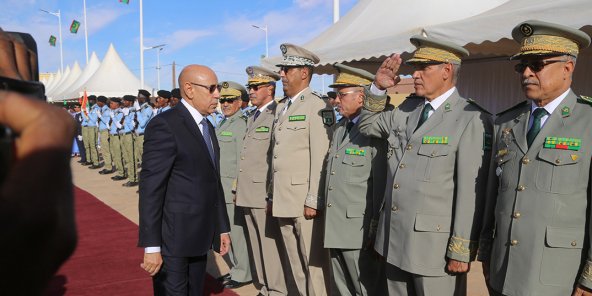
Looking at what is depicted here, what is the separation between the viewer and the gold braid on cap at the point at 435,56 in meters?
2.71

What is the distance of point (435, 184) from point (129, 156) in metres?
9.59

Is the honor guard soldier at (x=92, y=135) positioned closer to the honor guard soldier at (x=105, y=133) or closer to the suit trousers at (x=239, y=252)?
the honor guard soldier at (x=105, y=133)

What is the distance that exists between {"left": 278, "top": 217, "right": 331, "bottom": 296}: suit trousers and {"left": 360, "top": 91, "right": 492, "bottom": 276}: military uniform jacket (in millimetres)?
1095

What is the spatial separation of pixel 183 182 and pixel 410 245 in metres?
1.32

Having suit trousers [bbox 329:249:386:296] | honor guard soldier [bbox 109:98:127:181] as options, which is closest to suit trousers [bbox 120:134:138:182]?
honor guard soldier [bbox 109:98:127:181]

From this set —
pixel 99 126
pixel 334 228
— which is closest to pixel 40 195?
pixel 334 228

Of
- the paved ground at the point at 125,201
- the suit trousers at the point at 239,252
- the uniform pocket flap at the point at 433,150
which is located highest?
the uniform pocket flap at the point at 433,150

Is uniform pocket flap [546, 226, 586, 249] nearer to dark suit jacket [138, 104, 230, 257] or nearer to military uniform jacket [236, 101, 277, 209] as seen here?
dark suit jacket [138, 104, 230, 257]

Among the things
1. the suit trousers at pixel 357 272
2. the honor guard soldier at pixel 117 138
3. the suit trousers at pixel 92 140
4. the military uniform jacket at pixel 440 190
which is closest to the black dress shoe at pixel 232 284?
the suit trousers at pixel 357 272

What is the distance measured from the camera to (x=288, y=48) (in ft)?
13.0

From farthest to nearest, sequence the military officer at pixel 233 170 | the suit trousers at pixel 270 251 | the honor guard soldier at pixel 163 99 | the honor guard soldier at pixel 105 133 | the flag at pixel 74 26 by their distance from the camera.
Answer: the flag at pixel 74 26, the honor guard soldier at pixel 105 133, the honor guard soldier at pixel 163 99, the military officer at pixel 233 170, the suit trousers at pixel 270 251

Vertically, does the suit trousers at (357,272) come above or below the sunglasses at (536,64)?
below

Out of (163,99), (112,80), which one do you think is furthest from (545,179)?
(112,80)

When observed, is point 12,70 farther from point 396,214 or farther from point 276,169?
point 276,169
